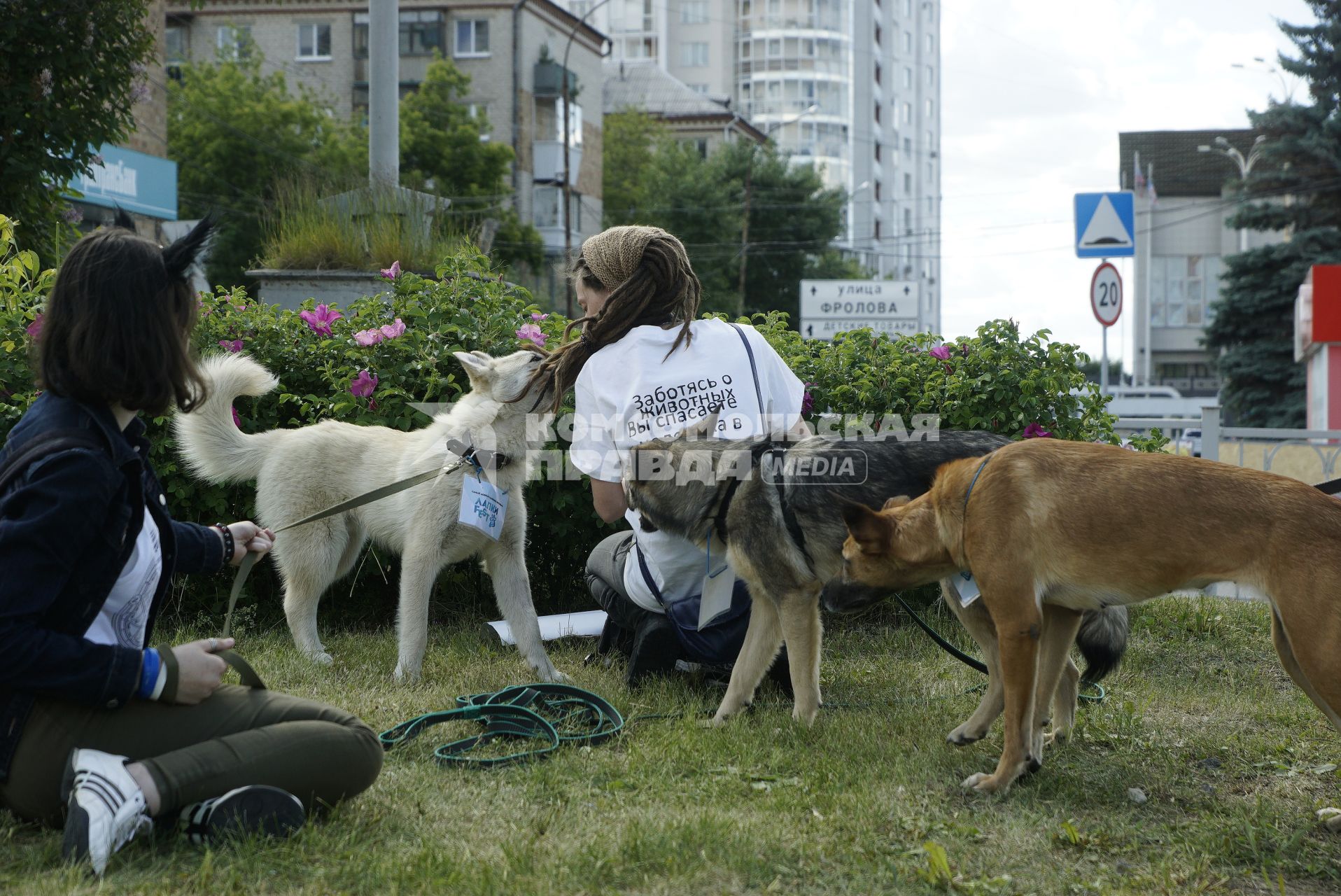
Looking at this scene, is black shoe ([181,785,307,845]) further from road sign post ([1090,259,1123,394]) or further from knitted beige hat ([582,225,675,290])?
road sign post ([1090,259,1123,394])

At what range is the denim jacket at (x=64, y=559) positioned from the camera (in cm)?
268

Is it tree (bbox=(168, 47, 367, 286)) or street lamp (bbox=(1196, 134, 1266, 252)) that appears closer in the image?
street lamp (bbox=(1196, 134, 1266, 252))

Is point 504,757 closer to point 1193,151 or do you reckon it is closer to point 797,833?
point 797,833

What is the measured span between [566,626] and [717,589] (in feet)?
5.07

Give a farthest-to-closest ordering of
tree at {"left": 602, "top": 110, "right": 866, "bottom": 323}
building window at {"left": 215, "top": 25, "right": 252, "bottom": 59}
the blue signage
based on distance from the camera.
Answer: tree at {"left": 602, "top": 110, "right": 866, "bottom": 323}
building window at {"left": 215, "top": 25, "right": 252, "bottom": 59}
the blue signage

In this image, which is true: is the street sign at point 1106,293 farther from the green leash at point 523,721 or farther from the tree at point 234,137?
the tree at point 234,137

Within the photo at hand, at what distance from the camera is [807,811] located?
11.5 ft

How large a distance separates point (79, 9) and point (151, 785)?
27.0 feet

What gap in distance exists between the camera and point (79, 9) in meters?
8.99

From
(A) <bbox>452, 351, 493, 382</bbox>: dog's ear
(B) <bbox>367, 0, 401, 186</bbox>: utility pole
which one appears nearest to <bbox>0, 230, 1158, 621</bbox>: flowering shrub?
(A) <bbox>452, 351, 493, 382</bbox>: dog's ear

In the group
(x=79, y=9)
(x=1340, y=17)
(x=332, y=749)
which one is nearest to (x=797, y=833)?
(x=332, y=749)

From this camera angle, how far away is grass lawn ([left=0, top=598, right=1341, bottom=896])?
9.62ft

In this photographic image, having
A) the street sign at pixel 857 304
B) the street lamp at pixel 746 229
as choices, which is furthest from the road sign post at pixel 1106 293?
the street lamp at pixel 746 229

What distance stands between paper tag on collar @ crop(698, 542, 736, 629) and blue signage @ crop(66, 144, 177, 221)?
17.2 m
